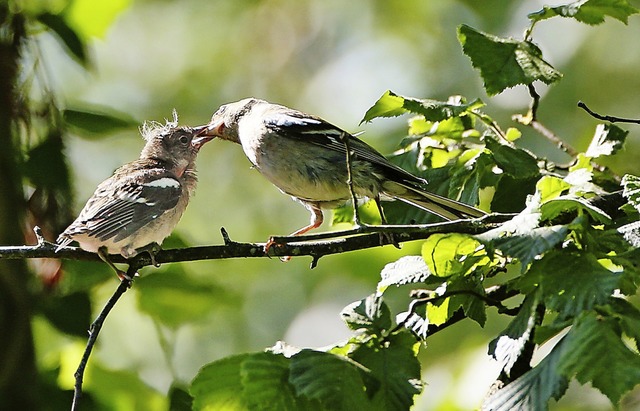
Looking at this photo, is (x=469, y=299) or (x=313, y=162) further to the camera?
(x=313, y=162)

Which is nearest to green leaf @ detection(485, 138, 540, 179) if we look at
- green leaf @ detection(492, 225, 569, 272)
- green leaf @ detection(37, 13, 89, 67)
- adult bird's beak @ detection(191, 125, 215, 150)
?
green leaf @ detection(492, 225, 569, 272)

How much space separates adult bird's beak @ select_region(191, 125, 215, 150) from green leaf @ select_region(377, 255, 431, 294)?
289cm

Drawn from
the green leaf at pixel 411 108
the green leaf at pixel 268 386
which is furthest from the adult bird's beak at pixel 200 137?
the green leaf at pixel 268 386

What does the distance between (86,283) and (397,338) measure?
2126mm

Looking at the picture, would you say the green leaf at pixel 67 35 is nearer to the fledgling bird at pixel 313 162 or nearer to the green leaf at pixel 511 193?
the fledgling bird at pixel 313 162

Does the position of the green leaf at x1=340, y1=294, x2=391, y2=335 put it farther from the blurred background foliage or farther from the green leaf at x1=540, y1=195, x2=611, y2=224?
the blurred background foliage

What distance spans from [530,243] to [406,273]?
0.56 metres

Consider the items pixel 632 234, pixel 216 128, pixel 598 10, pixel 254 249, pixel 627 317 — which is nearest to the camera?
pixel 627 317

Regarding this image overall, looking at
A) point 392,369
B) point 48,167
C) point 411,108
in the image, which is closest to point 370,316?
point 392,369

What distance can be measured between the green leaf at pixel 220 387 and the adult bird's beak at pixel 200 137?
285 centimetres

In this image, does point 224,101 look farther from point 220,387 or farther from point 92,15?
point 220,387

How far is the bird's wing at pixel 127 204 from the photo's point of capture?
12.2 ft

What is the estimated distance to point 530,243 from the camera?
200cm

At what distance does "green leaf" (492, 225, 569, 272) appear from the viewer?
76.9 inches
